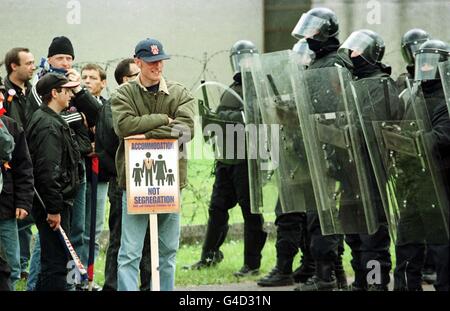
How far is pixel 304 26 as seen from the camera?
1024 centimetres

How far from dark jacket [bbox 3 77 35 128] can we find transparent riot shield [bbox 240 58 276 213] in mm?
1744

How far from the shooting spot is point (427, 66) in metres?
9.22

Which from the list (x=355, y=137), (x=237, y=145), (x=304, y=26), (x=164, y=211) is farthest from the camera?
(x=237, y=145)

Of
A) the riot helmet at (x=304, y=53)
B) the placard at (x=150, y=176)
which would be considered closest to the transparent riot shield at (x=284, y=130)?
the riot helmet at (x=304, y=53)

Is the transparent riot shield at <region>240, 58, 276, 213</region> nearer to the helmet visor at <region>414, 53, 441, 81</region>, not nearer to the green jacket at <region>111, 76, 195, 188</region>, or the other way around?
the green jacket at <region>111, 76, 195, 188</region>

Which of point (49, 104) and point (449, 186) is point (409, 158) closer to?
point (449, 186)

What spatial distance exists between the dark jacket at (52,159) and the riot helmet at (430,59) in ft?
8.69

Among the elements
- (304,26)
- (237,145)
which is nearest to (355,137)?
(304,26)

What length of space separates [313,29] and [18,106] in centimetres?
252

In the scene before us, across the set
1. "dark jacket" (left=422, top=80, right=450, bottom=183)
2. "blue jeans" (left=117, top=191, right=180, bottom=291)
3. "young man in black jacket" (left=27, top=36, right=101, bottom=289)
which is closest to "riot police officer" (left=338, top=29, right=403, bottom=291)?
"dark jacket" (left=422, top=80, right=450, bottom=183)

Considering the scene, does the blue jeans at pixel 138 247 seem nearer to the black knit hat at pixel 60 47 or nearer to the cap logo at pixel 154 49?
the cap logo at pixel 154 49

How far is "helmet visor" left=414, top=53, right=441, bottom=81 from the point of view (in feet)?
30.1
